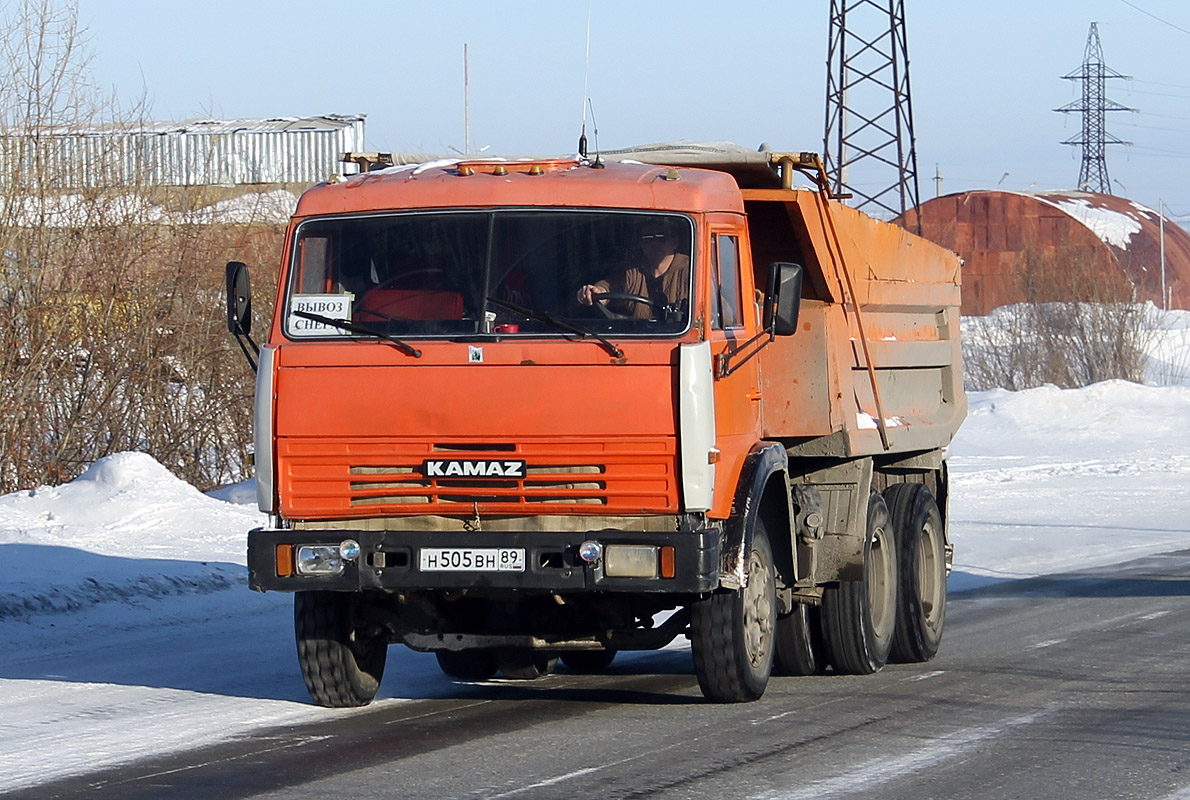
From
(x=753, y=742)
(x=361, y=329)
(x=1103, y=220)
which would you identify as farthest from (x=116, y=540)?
(x=1103, y=220)

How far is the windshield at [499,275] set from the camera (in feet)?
24.6

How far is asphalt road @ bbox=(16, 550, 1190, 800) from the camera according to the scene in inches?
245

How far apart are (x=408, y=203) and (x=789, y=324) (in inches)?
73.4

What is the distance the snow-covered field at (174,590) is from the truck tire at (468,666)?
0.09 meters

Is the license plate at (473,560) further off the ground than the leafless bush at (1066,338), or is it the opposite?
the leafless bush at (1066,338)

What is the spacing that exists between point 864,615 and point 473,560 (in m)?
3.07

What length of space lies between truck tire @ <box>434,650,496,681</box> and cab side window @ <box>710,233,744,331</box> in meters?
2.63

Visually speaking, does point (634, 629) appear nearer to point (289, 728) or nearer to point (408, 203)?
point (289, 728)

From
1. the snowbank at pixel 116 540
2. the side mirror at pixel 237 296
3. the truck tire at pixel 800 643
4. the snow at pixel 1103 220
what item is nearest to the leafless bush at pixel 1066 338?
the snow at pixel 1103 220

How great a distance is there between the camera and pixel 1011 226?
54.6 metres

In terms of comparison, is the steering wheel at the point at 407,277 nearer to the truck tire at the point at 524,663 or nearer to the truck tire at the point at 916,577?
the truck tire at the point at 524,663

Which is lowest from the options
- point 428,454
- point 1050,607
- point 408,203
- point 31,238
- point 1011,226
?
point 1050,607

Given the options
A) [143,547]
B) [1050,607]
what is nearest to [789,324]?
[1050,607]

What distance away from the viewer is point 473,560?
7.31m
